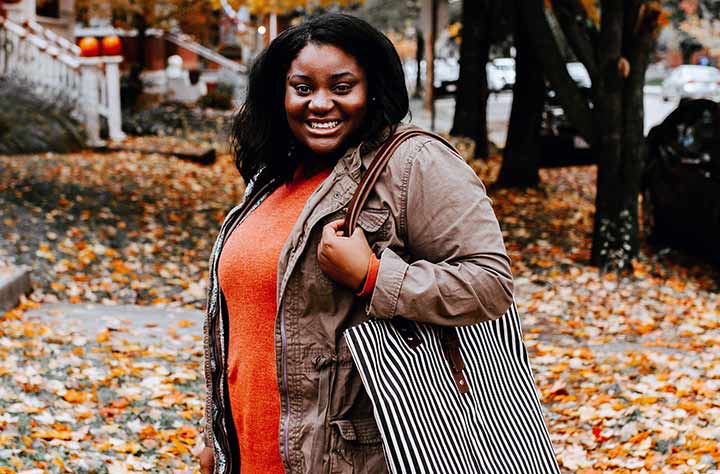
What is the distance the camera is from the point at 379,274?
227 cm

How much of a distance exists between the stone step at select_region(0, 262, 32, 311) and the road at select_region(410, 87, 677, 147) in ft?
→ 51.6

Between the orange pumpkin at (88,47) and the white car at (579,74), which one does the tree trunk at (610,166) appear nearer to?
the white car at (579,74)

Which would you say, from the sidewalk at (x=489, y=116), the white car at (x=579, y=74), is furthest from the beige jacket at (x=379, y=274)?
the white car at (x=579, y=74)

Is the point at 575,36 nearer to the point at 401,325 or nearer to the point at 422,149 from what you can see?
the point at 422,149

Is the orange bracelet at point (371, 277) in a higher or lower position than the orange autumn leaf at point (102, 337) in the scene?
higher

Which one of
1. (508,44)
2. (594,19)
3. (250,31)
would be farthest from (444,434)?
(250,31)

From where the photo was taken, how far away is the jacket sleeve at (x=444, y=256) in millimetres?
2264

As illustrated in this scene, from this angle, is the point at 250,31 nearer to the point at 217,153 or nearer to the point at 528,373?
the point at 217,153

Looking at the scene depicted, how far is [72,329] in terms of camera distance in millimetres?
7504

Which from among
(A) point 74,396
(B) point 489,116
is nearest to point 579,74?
(B) point 489,116

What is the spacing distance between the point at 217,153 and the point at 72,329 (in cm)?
1222

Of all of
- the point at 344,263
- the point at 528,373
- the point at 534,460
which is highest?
the point at 344,263

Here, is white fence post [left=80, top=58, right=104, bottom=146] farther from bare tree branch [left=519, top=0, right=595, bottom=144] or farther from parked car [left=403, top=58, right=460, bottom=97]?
parked car [left=403, top=58, right=460, bottom=97]

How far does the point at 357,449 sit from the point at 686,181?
31.2ft
